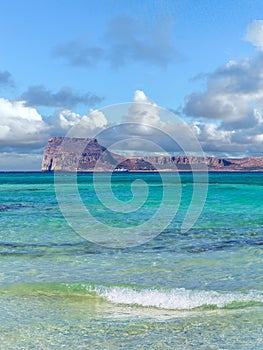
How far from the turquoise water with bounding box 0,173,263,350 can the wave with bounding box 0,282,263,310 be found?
25 mm

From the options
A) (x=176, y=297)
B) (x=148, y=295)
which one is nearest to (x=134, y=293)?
(x=148, y=295)

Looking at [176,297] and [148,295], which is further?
[148,295]

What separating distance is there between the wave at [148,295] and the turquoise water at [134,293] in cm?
3

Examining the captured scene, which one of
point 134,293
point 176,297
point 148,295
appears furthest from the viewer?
point 134,293

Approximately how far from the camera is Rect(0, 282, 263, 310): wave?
11.5 meters

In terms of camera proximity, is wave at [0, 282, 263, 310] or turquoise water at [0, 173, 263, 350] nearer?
turquoise water at [0, 173, 263, 350]

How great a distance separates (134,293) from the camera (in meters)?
12.5

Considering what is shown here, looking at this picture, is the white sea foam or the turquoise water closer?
the turquoise water

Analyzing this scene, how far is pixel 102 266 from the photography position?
1606cm

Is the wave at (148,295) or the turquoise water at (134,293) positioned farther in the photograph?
the wave at (148,295)

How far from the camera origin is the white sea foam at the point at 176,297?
1152cm

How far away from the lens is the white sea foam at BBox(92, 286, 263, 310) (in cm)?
1152

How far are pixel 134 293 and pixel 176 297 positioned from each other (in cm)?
118

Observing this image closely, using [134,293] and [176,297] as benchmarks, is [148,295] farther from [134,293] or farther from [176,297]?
[176,297]
